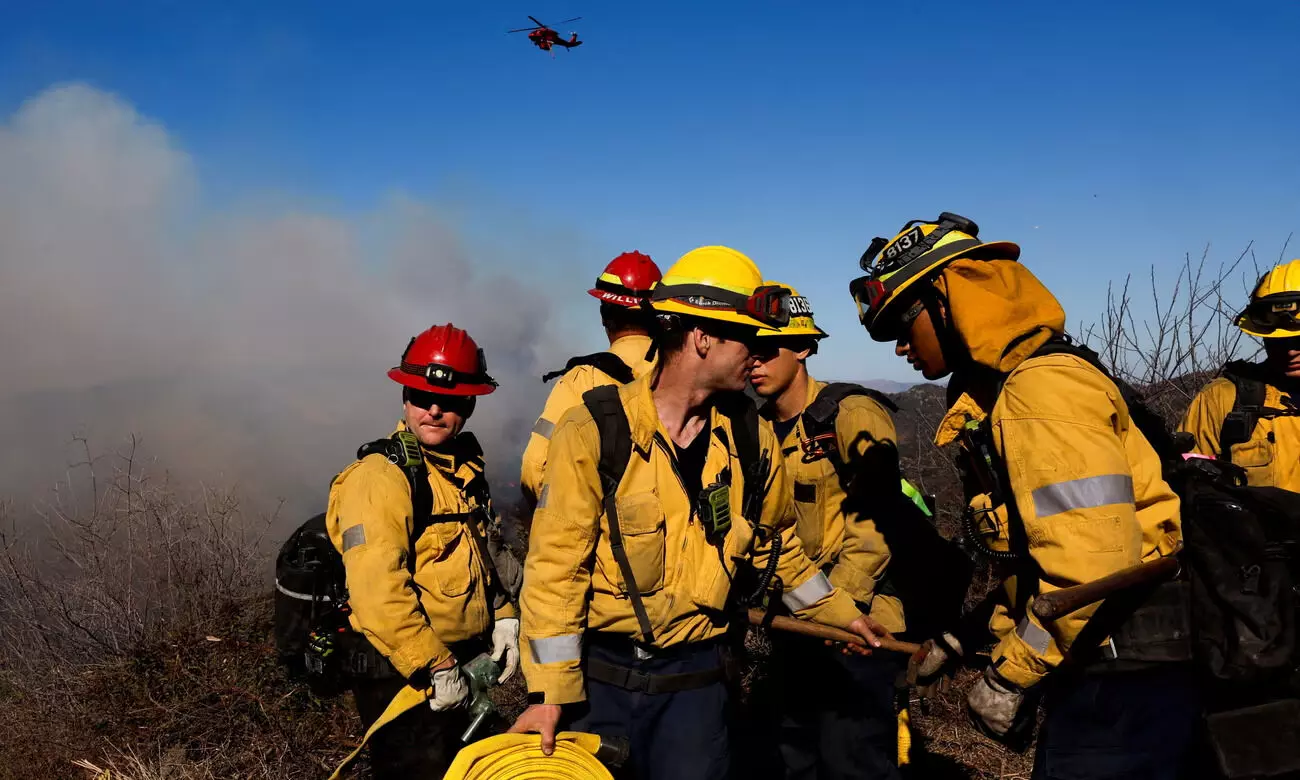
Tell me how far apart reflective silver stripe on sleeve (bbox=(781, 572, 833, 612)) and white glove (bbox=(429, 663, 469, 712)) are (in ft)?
4.91

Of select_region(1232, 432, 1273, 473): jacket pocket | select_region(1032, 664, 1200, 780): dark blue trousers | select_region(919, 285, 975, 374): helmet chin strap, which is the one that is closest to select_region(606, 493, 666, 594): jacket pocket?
select_region(919, 285, 975, 374): helmet chin strap

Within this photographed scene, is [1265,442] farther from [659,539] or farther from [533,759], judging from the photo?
[533,759]

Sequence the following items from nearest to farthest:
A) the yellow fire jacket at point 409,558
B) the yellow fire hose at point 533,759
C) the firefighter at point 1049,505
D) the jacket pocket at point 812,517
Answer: the firefighter at point 1049,505 → the yellow fire hose at point 533,759 → the yellow fire jacket at point 409,558 → the jacket pocket at point 812,517

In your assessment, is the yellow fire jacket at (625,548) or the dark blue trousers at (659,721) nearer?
the yellow fire jacket at (625,548)

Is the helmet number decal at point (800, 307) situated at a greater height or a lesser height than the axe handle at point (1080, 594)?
greater

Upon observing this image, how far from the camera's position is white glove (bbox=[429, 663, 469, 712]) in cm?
343

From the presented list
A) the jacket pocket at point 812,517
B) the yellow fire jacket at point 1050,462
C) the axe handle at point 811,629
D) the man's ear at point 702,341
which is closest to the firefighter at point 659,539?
the man's ear at point 702,341

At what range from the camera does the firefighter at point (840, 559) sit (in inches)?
153

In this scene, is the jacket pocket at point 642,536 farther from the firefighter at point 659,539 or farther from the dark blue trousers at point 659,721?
the dark blue trousers at point 659,721

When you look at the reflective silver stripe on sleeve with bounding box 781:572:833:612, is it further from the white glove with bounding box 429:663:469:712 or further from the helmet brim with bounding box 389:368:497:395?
the helmet brim with bounding box 389:368:497:395

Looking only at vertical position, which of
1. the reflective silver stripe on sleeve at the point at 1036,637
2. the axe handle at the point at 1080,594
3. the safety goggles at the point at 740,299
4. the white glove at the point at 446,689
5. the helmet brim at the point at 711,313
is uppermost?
the safety goggles at the point at 740,299

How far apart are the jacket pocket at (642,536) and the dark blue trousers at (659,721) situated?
0.99 ft

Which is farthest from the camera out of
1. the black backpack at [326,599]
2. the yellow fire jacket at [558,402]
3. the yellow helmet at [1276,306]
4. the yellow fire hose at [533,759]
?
the yellow helmet at [1276,306]

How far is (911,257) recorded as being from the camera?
283 centimetres
